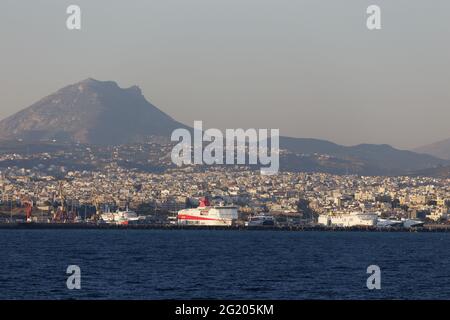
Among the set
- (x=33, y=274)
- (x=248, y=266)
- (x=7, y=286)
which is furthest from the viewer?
(x=248, y=266)

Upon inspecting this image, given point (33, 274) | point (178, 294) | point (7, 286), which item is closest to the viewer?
point (178, 294)

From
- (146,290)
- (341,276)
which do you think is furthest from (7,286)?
(341,276)

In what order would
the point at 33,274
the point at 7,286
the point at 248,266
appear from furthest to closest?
the point at 248,266, the point at 33,274, the point at 7,286

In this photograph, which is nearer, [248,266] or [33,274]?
[33,274]

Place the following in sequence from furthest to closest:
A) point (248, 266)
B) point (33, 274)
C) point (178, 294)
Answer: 1. point (248, 266)
2. point (33, 274)
3. point (178, 294)
